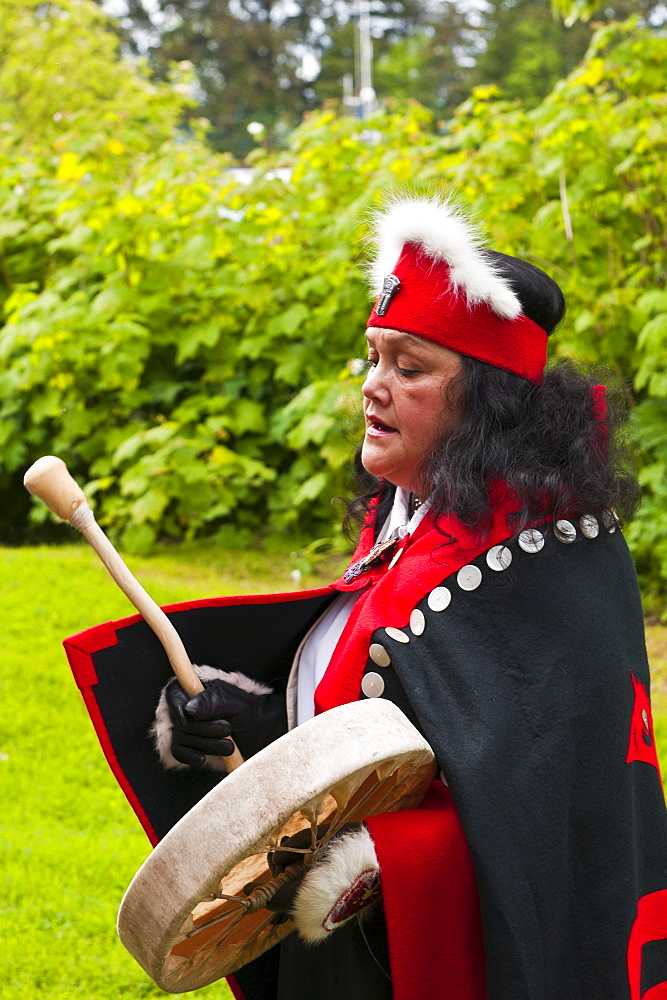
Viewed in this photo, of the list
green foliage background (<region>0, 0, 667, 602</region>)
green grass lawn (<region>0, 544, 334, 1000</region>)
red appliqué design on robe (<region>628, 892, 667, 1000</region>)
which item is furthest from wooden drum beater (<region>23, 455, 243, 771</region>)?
green foliage background (<region>0, 0, 667, 602</region>)

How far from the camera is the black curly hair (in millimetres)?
1826

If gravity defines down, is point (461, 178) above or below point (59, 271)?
above

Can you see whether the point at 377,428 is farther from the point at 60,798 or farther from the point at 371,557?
the point at 60,798

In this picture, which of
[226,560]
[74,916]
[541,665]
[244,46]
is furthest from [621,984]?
[244,46]

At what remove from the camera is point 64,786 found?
3959mm

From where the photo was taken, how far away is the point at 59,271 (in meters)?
7.13

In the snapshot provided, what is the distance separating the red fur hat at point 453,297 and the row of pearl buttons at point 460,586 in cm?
34

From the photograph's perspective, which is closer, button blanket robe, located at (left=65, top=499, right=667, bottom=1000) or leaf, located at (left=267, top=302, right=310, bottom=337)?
button blanket robe, located at (left=65, top=499, right=667, bottom=1000)

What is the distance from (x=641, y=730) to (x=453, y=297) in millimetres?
852

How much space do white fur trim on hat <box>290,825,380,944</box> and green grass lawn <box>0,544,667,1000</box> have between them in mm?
1583

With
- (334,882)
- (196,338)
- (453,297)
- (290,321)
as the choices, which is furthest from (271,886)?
(196,338)

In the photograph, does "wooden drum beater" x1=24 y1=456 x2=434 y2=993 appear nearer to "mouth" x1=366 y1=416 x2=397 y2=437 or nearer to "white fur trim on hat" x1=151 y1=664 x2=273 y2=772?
"white fur trim on hat" x1=151 y1=664 x2=273 y2=772

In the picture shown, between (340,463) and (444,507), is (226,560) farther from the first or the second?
(444,507)

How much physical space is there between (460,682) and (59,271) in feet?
20.0
